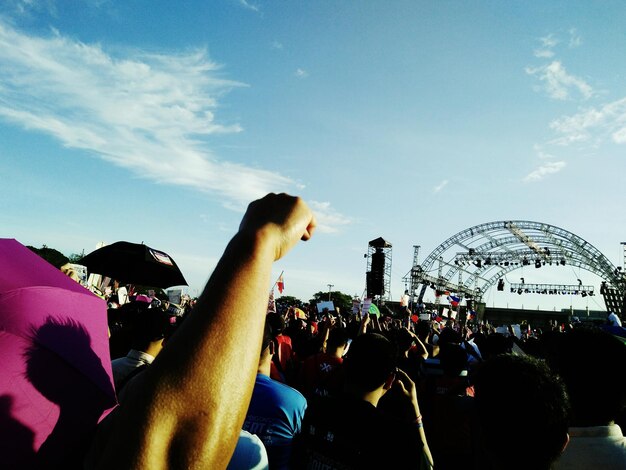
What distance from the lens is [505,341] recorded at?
18.2 ft

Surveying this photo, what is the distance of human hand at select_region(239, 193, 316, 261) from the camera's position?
2.36 ft

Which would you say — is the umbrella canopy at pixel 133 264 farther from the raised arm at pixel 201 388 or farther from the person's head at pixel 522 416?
the raised arm at pixel 201 388

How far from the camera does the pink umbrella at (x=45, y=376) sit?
2.51 ft

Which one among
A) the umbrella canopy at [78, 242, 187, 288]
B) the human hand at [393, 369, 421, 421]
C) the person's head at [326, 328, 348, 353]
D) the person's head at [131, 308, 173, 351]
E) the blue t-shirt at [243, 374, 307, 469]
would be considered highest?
the umbrella canopy at [78, 242, 187, 288]

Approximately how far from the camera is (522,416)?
167 centimetres

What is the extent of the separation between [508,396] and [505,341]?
14.2 ft

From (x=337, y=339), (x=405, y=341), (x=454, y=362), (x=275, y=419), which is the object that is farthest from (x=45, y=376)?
(x=405, y=341)

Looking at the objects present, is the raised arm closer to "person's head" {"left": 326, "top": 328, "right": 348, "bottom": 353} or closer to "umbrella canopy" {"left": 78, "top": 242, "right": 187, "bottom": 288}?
"person's head" {"left": 326, "top": 328, "right": 348, "bottom": 353}

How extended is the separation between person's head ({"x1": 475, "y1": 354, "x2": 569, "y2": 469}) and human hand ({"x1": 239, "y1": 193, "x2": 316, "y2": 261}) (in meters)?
1.42

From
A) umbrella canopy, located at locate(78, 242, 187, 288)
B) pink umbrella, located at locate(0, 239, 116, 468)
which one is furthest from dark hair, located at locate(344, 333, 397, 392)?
umbrella canopy, located at locate(78, 242, 187, 288)

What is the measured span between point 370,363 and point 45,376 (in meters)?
2.11

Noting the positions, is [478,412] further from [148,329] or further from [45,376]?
[148,329]

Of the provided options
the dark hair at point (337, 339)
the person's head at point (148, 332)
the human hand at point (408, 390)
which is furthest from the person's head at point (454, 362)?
the person's head at point (148, 332)

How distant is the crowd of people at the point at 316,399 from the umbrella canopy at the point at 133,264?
2353 millimetres
